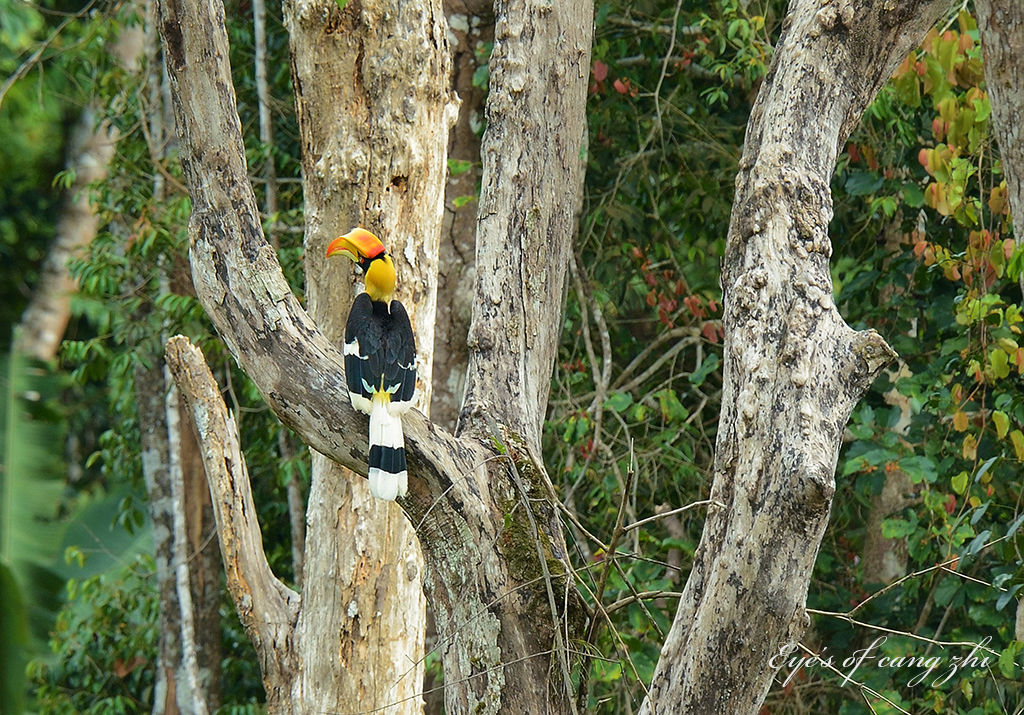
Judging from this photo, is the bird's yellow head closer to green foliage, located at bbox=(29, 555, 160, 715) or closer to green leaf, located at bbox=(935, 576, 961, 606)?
green leaf, located at bbox=(935, 576, 961, 606)

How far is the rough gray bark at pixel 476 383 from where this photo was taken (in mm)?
1854

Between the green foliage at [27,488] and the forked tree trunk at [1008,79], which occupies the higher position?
the forked tree trunk at [1008,79]

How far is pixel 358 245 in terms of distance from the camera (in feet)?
7.97

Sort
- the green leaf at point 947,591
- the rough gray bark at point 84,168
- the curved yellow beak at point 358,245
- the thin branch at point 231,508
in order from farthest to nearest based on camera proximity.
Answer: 1. the rough gray bark at point 84,168
2. the green leaf at point 947,591
3. the thin branch at point 231,508
4. the curved yellow beak at point 358,245

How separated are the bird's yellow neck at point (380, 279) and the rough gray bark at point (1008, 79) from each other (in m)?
1.26

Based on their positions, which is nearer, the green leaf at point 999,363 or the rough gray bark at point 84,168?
the green leaf at point 999,363

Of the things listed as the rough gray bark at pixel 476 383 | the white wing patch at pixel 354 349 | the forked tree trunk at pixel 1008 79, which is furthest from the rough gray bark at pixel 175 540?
the forked tree trunk at pixel 1008 79

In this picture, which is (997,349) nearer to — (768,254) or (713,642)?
(768,254)

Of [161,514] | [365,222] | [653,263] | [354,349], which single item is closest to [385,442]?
[354,349]

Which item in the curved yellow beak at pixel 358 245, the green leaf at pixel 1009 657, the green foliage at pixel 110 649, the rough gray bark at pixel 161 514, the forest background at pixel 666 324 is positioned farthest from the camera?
the green foliage at pixel 110 649

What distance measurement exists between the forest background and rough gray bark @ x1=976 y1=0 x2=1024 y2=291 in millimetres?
165

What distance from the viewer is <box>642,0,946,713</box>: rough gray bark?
5.38 feet

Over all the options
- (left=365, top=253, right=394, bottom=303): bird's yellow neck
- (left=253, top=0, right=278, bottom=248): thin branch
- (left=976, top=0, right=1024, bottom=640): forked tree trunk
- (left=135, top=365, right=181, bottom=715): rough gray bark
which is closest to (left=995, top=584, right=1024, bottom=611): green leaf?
(left=976, top=0, right=1024, bottom=640): forked tree trunk

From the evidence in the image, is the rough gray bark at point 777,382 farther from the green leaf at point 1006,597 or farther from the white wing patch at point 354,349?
the green leaf at point 1006,597
